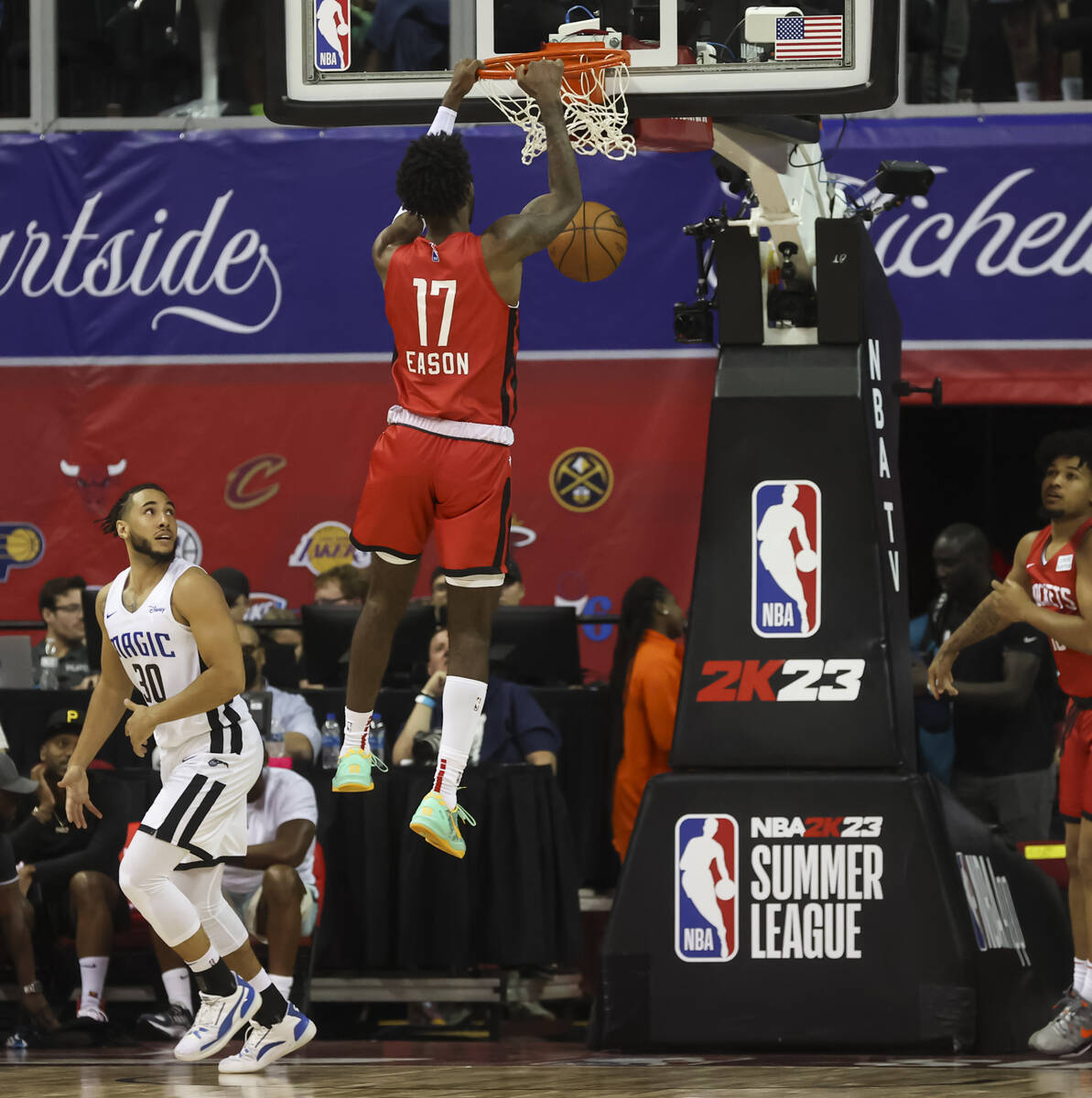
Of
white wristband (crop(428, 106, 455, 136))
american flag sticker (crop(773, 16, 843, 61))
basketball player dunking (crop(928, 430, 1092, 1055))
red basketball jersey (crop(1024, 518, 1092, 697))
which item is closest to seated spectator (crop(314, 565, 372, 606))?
basketball player dunking (crop(928, 430, 1092, 1055))

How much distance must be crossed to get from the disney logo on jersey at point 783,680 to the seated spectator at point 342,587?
342 centimetres

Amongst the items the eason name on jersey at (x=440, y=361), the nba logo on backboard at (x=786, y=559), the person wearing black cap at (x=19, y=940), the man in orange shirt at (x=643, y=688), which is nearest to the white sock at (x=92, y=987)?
the person wearing black cap at (x=19, y=940)

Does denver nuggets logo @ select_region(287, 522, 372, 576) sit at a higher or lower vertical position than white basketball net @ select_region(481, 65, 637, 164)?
lower

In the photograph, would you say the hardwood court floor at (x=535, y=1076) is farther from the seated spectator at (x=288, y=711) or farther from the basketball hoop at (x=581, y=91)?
the basketball hoop at (x=581, y=91)

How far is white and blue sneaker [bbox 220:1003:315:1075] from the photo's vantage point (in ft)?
24.3

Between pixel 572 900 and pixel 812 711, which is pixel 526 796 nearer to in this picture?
pixel 572 900

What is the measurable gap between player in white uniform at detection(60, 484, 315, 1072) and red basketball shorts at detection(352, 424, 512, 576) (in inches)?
42.1

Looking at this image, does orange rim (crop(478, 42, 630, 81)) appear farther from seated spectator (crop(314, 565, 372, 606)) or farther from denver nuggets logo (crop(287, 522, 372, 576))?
denver nuggets logo (crop(287, 522, 372, 576))

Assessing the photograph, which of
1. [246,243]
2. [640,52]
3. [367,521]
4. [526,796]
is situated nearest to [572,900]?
[526,796]

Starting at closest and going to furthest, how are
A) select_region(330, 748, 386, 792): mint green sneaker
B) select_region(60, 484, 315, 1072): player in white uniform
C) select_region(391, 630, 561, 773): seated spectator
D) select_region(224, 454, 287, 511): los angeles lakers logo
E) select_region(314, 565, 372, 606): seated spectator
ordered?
select_region(330, 748, 386, 792): mint green sneaker → select_region(60, 484, 315, 1072): player in white uniform → select_region(391, 630, 561, 773): seated spectator → select_region(314, 565, 372, 606): seated spectator → select_region(224, 454, 287, 511): los angeles lakers logo

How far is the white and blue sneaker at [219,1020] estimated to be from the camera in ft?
24.5

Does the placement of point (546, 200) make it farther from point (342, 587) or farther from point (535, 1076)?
point (342, 587)

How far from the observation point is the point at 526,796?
8.76 m

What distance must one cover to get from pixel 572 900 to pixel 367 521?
2929 millimetres
